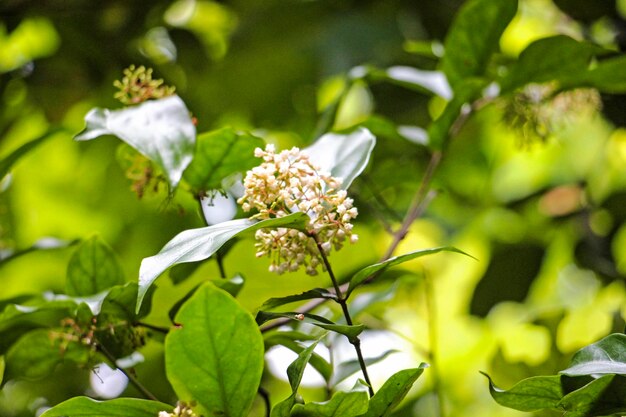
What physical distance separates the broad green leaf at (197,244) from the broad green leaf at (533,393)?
0.16 m

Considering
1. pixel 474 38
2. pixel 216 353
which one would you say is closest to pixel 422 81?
pixel 474 38

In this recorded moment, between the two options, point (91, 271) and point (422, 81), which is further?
point (422, 81)

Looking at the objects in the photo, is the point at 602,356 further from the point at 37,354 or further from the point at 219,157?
the point at 37,354

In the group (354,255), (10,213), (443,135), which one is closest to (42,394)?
(10,213)

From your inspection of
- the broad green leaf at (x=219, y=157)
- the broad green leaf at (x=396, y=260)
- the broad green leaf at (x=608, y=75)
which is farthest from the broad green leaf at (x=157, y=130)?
the broad green leaf at (x=608, y=75)

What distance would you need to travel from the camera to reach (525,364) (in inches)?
35.4

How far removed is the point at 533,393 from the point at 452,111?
319 mm

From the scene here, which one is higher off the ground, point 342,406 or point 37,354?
point 342,406

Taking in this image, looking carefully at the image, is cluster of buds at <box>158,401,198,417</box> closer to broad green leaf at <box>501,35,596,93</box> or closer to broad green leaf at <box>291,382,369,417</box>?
broad green leaf at <box>291,382,369,417</box>

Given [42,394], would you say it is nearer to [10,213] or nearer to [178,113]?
[10,213]

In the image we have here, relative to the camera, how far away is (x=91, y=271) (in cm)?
65

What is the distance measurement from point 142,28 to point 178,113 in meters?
0.75

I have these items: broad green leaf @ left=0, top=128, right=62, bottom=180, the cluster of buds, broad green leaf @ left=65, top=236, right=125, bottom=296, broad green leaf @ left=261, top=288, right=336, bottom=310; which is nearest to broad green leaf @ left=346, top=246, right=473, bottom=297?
broad green leaf @ left=261, top=288, right=336, bottom=310

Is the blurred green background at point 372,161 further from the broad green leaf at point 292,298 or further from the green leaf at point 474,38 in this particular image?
the broad green leaf at point 292,298
